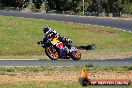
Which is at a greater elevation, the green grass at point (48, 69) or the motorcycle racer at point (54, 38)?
the motorcycle racer at point (54, 38)

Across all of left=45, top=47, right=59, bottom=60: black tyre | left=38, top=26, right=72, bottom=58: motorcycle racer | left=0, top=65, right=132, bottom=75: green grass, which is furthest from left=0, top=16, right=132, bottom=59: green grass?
left=0, top=65, right=132, bottom=75: green grass

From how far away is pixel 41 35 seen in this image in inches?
1764

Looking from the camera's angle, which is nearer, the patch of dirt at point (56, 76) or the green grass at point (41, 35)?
the patch of dirt at point (56, 76)

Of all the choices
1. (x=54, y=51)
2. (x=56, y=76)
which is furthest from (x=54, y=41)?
(x=56, y=76)

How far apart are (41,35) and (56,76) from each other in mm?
28372

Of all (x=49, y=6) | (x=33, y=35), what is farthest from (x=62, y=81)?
(x=49, y=6)

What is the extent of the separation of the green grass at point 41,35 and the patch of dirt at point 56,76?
17.9m

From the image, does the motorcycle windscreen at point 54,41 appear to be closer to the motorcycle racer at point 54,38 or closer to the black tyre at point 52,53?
the motorcycle racer at point 54,38

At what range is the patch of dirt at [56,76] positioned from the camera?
51.2 ft

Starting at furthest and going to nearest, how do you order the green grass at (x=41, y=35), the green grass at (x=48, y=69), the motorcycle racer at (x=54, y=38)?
the green grass at (x=41, y=35) < the motorcycle racer at (x=54, y=38) < the green grass at (x=48, y=69)

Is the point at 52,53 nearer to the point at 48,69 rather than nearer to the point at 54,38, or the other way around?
the point at 54,38

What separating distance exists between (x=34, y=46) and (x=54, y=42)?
1602cm

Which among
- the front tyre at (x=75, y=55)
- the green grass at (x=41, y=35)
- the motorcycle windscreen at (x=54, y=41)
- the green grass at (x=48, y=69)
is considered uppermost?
the motorcycle windscreen at (x=54, y=41)

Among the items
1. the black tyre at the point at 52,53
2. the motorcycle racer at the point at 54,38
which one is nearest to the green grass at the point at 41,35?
the motorcycle racer at the point at 54,38
